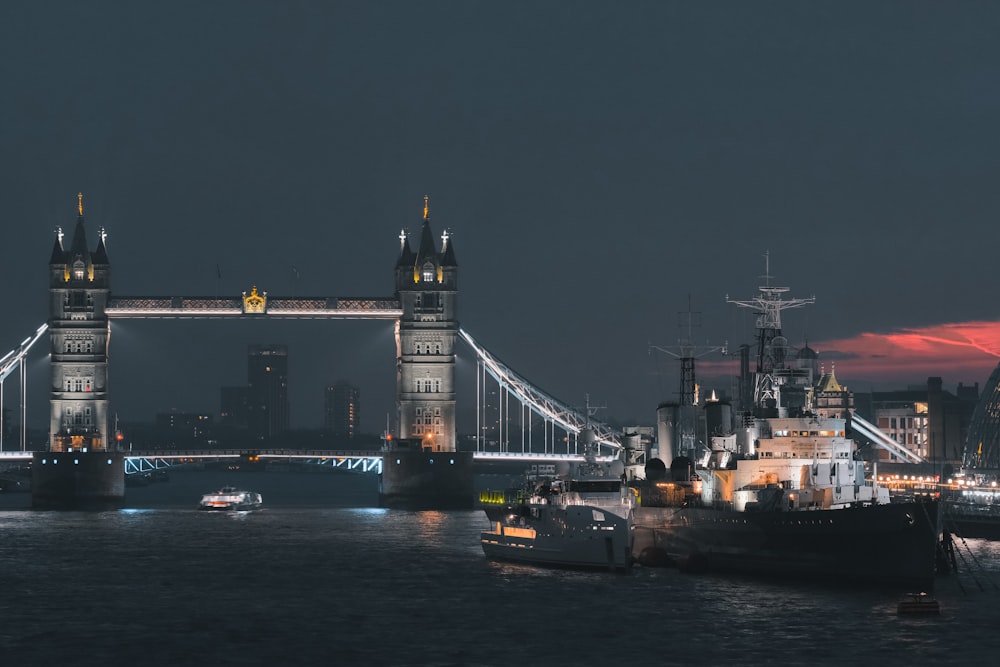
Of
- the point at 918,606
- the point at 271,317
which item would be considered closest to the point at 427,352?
the point at 271,317

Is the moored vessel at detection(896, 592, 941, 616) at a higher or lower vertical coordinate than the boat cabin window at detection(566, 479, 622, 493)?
lower

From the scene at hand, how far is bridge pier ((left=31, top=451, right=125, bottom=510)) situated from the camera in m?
138

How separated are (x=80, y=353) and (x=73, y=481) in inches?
468

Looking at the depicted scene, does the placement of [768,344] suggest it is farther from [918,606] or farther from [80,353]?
[80,353]

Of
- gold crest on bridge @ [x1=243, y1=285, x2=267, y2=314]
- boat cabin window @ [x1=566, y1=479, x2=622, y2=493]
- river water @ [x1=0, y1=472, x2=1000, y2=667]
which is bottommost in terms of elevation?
river water @ [x1=0, y1=472, x2=1000, y2=667]

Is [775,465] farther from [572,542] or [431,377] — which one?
[431,377]

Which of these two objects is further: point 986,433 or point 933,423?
point 933,423

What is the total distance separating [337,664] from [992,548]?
47.0 meters

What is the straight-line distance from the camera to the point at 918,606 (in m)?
61.2

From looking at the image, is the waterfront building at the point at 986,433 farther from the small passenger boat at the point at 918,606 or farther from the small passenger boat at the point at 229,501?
the small passenger boat at the point at 918,606

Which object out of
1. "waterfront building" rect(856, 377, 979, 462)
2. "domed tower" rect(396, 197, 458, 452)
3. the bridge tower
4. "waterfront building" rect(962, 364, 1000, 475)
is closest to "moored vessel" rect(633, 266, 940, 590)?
"waterfront building" rect(962, 364, 1000, 475)

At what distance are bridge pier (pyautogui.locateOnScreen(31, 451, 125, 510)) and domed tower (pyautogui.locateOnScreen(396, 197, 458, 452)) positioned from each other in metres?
24.4

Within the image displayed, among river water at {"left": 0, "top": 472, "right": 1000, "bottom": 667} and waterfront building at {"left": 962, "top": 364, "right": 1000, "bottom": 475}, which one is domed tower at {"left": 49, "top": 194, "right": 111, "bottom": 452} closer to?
river water at {"left": 0, "top": 472, "right": 1000, "bottom": 667}

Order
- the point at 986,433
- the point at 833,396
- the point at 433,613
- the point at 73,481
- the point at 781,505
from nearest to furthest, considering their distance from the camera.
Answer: the point at 433,613, the point at 781,505, the point at 986,433, the point at 73,481, the point at 833,396
